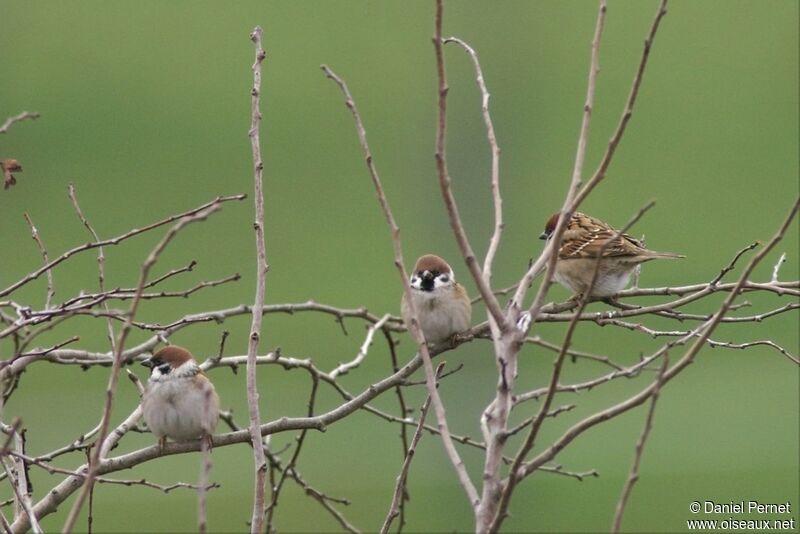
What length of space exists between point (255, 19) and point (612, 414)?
20.0 m

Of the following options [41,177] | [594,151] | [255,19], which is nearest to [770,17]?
[594,151]

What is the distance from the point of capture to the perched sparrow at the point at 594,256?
5.07 m

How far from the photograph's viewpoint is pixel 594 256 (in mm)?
5211

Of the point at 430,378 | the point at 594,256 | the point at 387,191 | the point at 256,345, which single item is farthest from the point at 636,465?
the point at 387,191

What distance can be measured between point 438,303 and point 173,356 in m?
1.04

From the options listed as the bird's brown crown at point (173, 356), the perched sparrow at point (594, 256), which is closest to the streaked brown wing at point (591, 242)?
the perched sparrow at point (594, 256)

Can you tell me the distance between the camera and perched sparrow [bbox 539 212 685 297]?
5.07 m

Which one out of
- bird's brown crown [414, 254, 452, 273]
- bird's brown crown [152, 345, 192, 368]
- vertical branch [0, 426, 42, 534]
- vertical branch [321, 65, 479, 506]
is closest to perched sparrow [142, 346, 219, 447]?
bird's brown crown [152, 345, 192, 368]

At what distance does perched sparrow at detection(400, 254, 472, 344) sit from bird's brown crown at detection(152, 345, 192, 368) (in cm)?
82

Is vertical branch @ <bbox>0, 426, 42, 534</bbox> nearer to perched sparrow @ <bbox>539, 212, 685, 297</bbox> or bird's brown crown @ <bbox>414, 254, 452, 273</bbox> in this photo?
bird's brown crown @ <bbox>414, 254, 452, 273</bbox>

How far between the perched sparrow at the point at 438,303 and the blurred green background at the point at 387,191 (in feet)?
16.1

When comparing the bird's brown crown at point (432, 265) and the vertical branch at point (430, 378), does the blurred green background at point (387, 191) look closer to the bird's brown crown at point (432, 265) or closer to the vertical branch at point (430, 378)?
the bird's brown crown at point (432, 265)

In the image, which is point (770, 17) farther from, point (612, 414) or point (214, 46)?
point (612, 414)

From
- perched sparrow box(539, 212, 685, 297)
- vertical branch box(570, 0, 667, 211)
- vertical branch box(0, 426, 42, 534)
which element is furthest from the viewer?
perched sparrow box(539, 212, 685, 297)
